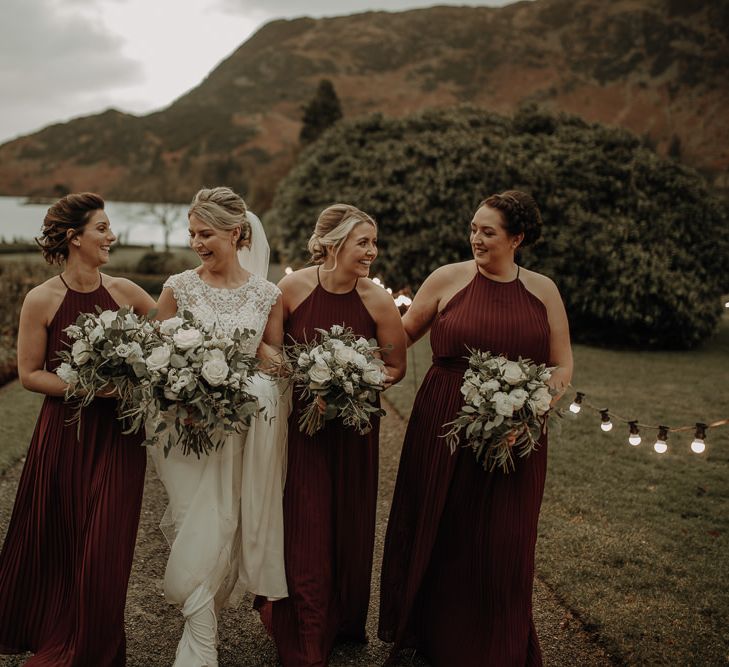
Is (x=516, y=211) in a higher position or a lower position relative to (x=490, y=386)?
higher

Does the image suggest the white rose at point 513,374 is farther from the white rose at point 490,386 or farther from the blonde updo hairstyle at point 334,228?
the blonde updo hairstyle at point 334,228

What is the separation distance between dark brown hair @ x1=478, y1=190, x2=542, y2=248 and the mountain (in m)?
15.4

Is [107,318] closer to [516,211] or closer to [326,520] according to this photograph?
[326,520]

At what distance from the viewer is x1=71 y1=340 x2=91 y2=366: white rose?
302 centimetres

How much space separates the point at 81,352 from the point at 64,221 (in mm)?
764

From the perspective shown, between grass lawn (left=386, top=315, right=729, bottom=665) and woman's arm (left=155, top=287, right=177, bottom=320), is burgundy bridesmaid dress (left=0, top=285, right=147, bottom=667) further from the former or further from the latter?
grass lawn (left=386, top=315, right=729, bottom=665)

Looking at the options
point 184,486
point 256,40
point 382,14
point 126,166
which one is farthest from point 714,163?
point 256,40

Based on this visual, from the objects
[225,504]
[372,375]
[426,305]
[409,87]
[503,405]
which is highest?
[409,87]

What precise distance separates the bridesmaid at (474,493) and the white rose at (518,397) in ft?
1.51

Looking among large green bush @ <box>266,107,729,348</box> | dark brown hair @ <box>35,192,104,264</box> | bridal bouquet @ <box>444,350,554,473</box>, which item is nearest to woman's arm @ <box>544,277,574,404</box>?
bridal bouquet @ <box>444,350,554,473</box>

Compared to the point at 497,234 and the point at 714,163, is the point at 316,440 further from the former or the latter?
the point at 714,163

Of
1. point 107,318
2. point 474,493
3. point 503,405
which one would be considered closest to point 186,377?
point 107,318

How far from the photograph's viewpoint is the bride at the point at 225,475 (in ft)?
11.3

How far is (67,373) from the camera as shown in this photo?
10.2 ft
